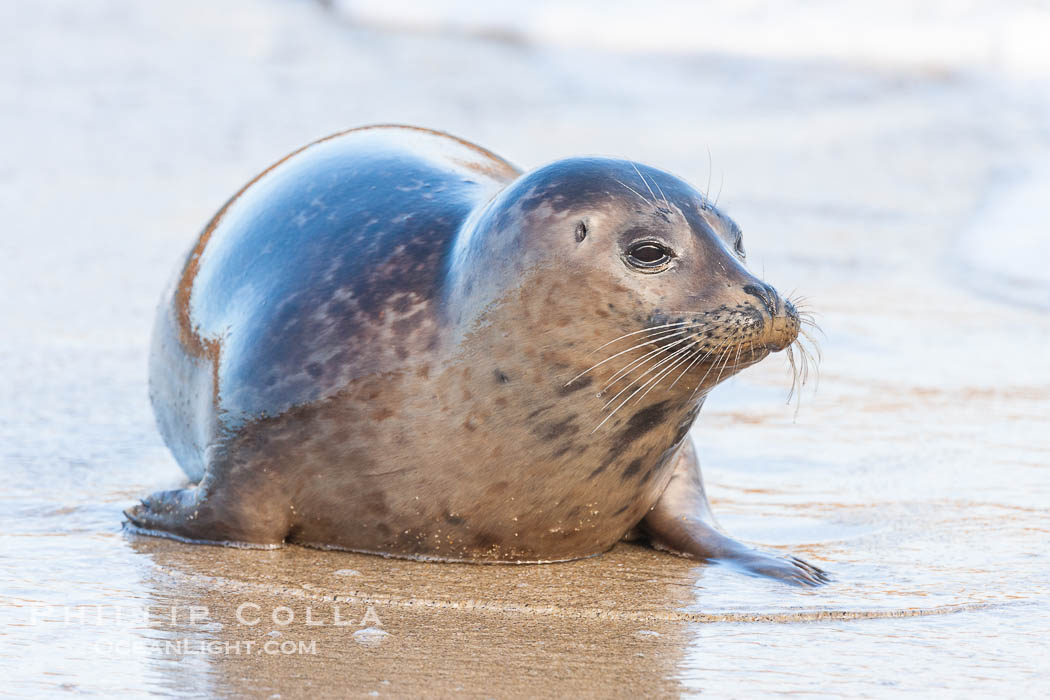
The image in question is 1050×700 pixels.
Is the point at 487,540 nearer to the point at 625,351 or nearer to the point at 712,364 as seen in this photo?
the point at 625,351

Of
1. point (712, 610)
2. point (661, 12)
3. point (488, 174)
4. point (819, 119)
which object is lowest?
point (712, 610)

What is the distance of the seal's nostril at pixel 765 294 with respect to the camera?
376 centimetres

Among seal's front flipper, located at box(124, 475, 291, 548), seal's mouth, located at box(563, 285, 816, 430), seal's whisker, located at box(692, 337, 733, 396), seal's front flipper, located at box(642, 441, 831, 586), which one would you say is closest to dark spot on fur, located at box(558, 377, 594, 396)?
seal's mouth, located at box(563, 285, 816, 430)

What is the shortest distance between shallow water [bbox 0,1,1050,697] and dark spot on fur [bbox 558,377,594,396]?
50 centimetres

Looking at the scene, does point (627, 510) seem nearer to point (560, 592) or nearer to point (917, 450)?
point (560, 592)

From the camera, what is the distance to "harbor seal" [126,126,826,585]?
3.86 meters

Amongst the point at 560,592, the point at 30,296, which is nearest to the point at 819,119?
the point at 30,296

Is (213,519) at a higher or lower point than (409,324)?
lower

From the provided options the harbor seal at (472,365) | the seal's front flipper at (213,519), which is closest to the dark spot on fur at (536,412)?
the harbor seal at (472,365)

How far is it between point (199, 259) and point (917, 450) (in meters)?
2.46

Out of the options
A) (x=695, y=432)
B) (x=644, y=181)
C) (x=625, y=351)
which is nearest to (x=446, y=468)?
(x=625, y=351)

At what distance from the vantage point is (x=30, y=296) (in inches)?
281

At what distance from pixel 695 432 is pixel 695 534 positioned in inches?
54.0

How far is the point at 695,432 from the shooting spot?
18.9ft
